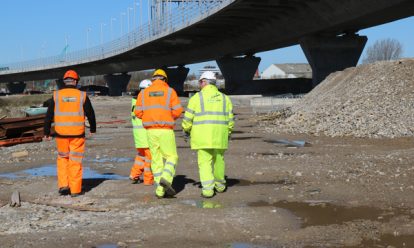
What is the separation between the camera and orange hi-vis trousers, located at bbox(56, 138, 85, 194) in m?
7.99

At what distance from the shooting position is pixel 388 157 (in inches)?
454

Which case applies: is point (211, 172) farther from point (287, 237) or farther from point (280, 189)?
point (287, 237)

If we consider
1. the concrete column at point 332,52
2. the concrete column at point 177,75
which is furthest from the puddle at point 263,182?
the concrete column at point 177,75

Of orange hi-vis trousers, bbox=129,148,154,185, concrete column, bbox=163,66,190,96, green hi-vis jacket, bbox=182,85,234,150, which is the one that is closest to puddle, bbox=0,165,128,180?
orange hi-vis trousers, bbox=129,148,154,185

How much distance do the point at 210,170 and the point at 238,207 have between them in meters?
0.88

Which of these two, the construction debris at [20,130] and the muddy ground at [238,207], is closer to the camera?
the muddy ground at [238,207]

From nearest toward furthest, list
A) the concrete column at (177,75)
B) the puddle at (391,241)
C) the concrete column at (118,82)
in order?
the puddle at (391,241) → the concrete column at (177,75) → the concrete column at (118,82)

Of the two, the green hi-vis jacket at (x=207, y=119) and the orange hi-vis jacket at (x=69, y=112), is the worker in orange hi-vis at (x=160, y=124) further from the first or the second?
the orange hi-vis jacket at (x=69, y=112)

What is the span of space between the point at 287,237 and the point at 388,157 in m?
6.62

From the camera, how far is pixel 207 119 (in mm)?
7852

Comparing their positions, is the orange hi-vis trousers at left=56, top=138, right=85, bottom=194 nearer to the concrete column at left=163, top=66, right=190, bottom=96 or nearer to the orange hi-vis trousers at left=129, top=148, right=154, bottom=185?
the orange hi-vis trousers at left=129, top=148, right=154, bottom=185

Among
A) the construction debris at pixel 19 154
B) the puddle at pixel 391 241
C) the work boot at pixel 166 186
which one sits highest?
the work boot at pixel 166 186

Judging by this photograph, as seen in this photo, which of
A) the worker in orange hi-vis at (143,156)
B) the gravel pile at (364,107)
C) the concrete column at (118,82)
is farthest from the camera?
→ the concrete column at (118,82)

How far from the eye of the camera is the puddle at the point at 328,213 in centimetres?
639
